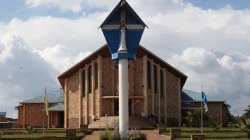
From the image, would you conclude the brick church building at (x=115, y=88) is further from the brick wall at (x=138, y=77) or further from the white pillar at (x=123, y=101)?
the white pillar at (x=123, y=101)

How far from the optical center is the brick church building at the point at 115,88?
39625 millimetres

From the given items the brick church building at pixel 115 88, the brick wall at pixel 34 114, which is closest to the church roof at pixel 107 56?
the brick church building at pixel 115 88

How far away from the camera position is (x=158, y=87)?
41.1 meters

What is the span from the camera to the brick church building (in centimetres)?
3962

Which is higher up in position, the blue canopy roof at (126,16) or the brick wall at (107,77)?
the blue canopy roof at (126,16)

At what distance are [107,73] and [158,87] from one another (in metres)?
6.76

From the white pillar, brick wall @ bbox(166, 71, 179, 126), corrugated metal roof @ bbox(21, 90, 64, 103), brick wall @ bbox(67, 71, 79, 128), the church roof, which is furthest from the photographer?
corrugated metal roof @ bbox(21, 90, 64, 103)

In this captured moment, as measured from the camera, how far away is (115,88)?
4006 centimetres

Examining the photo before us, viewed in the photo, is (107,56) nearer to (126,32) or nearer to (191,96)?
(191,96)

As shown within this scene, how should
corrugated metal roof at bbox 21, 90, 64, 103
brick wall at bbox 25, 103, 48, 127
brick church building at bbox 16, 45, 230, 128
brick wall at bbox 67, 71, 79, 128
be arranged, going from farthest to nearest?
corrugated metal roof at bbox 21, 90, 64, 103 < brick wall at bbox 25, 103, 48, 127 < brick wall at bbox 67, 71, 79, 128 < brick church building at bbox 16, 45, 230, 128

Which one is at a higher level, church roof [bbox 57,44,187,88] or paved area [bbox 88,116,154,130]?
church roof [bbox 57,44,187,88]

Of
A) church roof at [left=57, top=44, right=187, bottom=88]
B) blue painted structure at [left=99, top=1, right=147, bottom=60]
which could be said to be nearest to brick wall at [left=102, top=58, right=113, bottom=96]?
church roof at [left=57, top=44, right=187, bottom=88]

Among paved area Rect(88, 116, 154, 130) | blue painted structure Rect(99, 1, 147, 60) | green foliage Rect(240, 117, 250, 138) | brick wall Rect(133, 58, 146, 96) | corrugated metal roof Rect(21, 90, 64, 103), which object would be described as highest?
blue painted structure Rect(99, 1, 147, 60)

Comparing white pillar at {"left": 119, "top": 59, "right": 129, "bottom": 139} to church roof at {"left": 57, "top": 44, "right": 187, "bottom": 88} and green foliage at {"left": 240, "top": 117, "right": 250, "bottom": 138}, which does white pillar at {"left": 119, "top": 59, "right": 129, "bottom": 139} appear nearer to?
green foliage at {"left": 240, "top": 117, "right": 250, "bottom": 138}
